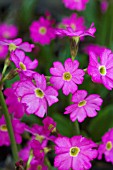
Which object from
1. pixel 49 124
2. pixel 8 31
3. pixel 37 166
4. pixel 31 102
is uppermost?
pixel 31 102

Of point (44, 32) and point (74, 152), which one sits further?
point (44, 32)

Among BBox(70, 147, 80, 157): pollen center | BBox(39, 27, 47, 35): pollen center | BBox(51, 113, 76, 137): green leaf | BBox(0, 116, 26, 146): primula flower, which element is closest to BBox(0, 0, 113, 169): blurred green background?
BBox(51, 113, 76, 137): green leaf

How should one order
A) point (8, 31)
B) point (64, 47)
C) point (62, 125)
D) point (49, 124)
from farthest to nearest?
1. point (8, 31)
2. point (64, 47)
3. point (62, 125)
4. point (49, 124)

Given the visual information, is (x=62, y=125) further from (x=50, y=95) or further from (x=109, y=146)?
(x=50, y=95)

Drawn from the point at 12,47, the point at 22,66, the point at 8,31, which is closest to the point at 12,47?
the point at 12,47

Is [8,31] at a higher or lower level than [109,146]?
lower

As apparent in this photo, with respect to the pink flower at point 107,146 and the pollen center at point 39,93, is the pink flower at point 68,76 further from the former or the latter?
the pink flower at point 107,146

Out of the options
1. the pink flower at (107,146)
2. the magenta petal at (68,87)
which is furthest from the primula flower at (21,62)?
the pink flower at (107,146)

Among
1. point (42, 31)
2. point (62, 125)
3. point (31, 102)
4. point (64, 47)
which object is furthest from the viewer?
point (64, 47)
